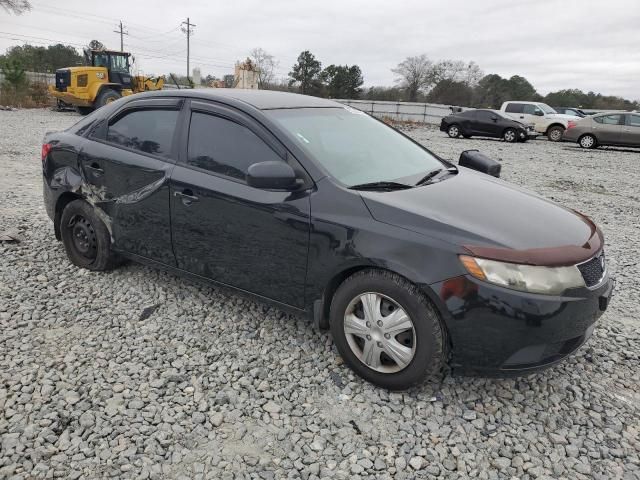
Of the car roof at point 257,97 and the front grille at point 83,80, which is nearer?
the car roof at point 257,97

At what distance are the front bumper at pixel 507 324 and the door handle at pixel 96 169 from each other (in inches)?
111

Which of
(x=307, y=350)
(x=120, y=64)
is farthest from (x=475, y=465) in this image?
(x=120, y=64)

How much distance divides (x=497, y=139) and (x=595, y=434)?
69.8 feet

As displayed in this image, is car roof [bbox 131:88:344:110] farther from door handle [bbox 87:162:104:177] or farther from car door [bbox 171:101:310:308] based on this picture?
door handle [bbox 87:162:104:177]

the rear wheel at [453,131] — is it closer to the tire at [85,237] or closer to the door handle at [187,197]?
the tire at [85,237]

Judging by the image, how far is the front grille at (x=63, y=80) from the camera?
21234mm

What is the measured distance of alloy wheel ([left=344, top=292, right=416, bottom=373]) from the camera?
255 centimetres

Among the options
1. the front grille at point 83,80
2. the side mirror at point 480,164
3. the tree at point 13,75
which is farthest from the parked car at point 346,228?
the tree at point 13,75

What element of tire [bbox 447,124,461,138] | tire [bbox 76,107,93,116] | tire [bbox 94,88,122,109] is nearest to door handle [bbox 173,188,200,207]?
tire [bbox 447,124,461,138]

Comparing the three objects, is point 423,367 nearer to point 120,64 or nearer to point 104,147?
point 104,147

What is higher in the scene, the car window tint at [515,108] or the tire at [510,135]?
the car window tint at [515,108]

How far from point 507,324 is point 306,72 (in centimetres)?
5645

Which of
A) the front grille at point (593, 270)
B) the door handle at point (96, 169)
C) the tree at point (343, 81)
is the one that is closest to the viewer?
the front grille at point (593, 270)

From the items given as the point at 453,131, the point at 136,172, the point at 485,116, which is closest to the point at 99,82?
the point at 453,131
